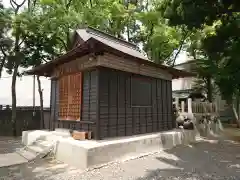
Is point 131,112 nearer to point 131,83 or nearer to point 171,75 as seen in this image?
point 131,83

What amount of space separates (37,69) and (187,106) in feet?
25.2

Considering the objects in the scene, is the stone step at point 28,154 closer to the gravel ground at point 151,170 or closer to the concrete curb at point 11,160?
the concrete curb at point 11,160

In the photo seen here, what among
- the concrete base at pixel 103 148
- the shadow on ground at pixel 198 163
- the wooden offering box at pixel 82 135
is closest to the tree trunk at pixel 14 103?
the concrete base at pixel 103 148

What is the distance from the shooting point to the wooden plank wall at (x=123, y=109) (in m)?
7.07

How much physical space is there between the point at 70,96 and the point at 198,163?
4.88m

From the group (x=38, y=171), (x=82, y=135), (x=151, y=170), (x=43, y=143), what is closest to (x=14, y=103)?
(x=43, y=143)

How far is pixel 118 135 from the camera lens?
7.43 metres

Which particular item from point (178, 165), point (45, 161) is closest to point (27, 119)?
point (45, 161)

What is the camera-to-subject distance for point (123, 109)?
7.68 metres

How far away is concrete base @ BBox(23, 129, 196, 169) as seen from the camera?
19.1 feet

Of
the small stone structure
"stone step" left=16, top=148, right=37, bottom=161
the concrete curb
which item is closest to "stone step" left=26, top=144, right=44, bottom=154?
"stone step" left=16, top=148, right=37, bottom=161

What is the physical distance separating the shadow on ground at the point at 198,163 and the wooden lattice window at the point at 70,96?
3209 millimetres


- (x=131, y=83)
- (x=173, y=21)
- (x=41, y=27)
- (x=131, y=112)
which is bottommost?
(x=131, y=112)

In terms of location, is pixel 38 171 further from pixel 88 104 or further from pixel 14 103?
pixel 14 103
